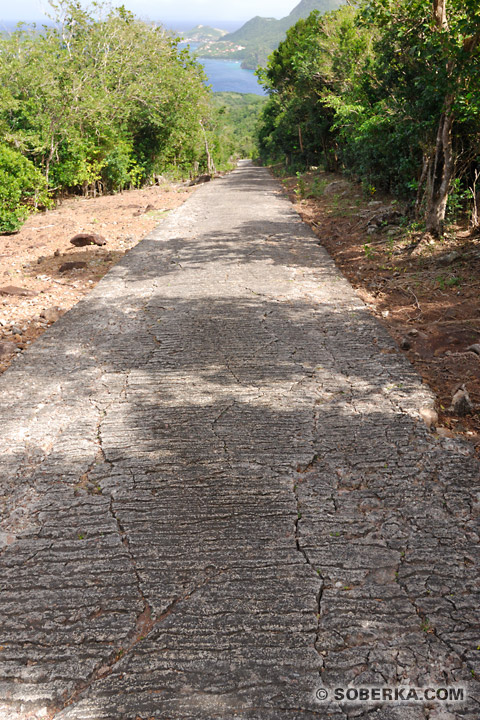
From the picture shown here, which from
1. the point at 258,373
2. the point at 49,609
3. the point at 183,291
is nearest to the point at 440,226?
the point at 183,291

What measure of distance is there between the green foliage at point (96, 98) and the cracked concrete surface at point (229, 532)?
7202 millimetres

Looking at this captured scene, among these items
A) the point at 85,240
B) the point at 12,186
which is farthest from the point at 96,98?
the point at 85,240

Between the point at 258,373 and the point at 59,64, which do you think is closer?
the point at 258,373

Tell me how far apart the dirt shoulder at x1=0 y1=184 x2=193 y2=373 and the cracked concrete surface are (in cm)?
81

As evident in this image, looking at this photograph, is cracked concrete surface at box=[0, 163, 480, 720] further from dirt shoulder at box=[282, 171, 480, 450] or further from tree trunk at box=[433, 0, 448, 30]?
tree trunk at box=[433, 0, 448, 30]

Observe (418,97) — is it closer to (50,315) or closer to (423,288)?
(423,288)

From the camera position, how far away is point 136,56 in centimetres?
1644

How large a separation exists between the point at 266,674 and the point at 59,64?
14.3 m

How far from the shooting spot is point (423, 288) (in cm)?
535

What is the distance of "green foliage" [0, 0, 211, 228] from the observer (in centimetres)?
1139

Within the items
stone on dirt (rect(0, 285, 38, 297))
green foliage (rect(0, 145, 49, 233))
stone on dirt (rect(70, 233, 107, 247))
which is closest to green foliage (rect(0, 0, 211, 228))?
green foliage (rect(0, 145, 49, 233))

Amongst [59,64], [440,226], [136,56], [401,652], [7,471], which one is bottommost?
[401,652]

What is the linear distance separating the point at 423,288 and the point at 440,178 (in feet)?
8.37

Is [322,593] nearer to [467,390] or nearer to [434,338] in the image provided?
[467,390]
